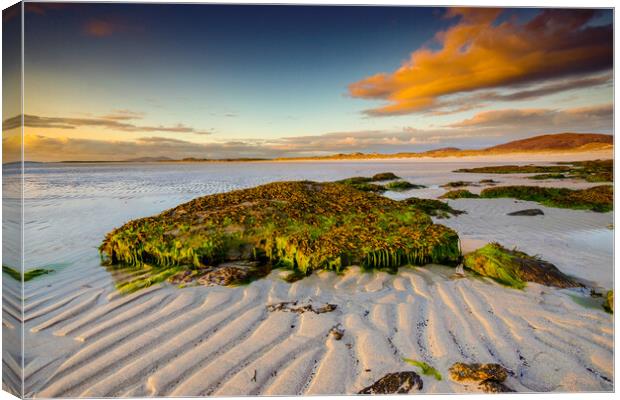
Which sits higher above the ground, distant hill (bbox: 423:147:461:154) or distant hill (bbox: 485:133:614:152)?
distant hill (bbox: 485:133:614:152)

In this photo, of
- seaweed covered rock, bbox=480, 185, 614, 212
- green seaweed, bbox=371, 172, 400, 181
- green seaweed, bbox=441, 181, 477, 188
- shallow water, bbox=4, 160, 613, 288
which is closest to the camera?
shallow water, bbox=4, 160, 613, 288

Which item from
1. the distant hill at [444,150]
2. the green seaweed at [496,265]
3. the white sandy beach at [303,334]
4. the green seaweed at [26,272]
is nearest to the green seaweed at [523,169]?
the distant hill at [444,150]

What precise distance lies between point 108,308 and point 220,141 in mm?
2683

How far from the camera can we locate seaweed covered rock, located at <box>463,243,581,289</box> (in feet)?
9.75

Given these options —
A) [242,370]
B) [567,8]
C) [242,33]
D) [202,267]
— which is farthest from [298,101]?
[242,370]

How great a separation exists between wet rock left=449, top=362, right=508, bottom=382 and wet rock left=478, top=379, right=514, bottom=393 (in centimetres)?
2

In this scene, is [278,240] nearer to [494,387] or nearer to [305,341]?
[305,341]

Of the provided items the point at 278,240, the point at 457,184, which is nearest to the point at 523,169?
the point at 457,184

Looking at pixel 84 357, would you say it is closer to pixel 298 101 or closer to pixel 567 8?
pixel 298 101

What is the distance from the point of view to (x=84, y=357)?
2.08m

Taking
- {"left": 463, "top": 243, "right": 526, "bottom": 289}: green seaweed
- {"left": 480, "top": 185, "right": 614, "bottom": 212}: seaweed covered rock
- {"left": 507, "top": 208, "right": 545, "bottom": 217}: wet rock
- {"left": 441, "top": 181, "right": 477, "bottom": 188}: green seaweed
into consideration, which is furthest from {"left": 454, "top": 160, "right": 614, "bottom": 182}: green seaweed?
{"left": 441, "top": 181, "right": 477, "bottom": 188}: green seaweed

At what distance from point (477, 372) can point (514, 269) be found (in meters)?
1.37

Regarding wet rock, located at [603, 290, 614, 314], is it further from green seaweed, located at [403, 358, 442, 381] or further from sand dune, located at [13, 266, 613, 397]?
green seaweed, located at [403, 358, 442, 381]

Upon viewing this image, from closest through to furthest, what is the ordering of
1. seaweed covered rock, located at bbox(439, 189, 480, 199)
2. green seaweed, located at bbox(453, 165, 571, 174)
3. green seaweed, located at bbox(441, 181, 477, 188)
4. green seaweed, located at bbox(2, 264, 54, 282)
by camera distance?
green seaweed, located at bbox(2, 264, 54, 282), green seaweed, located at bbox(453, 165, 571, 174), seaweed covered rock, located at bbox(439, 189, 480, 199), green seaweed, located at bbox(441, 181, 477, 188)
